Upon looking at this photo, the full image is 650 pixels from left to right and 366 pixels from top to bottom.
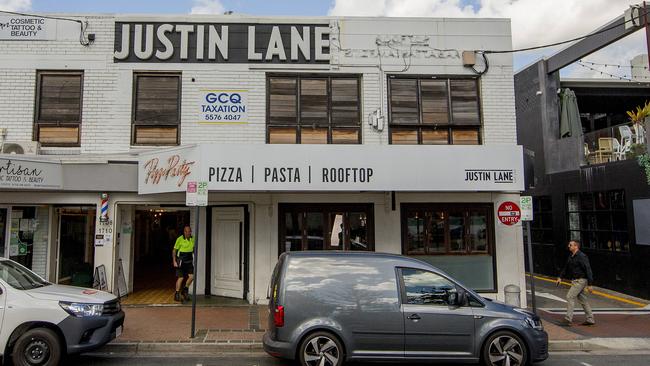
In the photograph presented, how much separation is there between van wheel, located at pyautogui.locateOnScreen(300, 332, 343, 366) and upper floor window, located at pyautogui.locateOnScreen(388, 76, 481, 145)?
6.34 m

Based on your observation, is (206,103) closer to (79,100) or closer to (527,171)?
(79,100)

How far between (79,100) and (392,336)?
9360 millimetres

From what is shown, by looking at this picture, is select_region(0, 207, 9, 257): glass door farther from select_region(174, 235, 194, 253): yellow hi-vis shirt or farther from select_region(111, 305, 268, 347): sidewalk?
select_region(174, 235, 194, 253): yellow hi-vis shirt

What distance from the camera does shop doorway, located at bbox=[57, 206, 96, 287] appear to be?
11.6m

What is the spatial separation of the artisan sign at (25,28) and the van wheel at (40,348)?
7845 mm

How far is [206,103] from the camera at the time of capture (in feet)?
37.5

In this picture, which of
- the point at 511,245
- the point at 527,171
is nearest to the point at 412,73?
the point at 527,171

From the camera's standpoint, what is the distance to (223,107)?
1141 centimetres

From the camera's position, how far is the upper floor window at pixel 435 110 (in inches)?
462

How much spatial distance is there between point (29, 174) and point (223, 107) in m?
4.40

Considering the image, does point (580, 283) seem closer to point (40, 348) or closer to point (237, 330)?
point (237, 330)

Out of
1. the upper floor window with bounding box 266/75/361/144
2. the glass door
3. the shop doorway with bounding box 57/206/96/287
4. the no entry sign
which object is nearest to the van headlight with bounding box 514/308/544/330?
the no entry sign

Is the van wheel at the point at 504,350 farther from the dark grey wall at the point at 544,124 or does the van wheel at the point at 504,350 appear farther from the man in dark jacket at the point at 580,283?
the dark grey wall at the point at 544,124

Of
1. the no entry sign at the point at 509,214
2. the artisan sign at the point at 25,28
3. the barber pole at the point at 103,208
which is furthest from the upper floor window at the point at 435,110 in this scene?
the artisan sign at the point at 25,28
